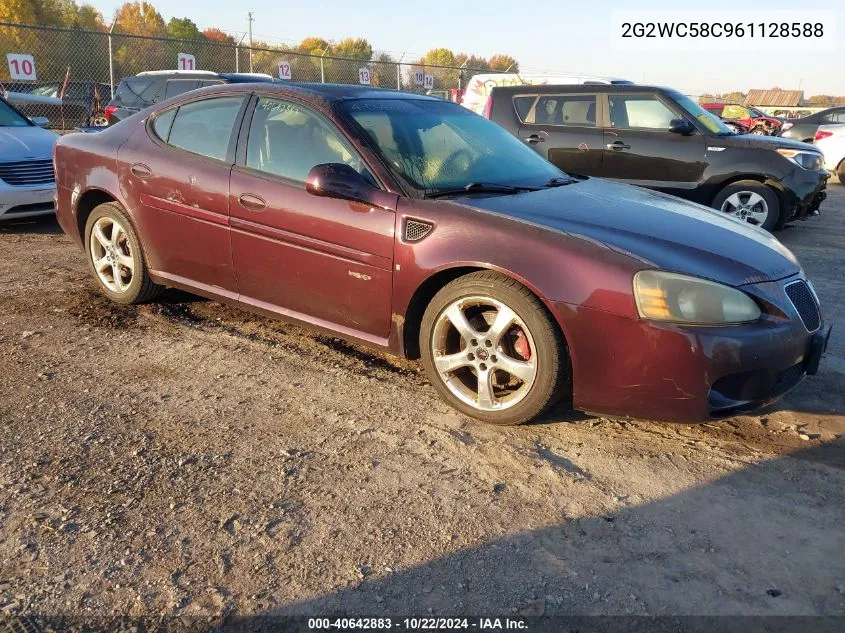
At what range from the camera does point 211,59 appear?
22.2 meters

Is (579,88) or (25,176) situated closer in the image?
(25,176)

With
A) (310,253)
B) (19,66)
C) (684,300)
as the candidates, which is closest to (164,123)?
(310,253)

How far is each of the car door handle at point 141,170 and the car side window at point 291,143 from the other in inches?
31.4

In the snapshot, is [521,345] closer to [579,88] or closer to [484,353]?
[484,353]

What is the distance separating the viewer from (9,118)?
8250mm

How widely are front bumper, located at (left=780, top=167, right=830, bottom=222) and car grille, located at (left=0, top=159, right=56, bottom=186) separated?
7844 mm

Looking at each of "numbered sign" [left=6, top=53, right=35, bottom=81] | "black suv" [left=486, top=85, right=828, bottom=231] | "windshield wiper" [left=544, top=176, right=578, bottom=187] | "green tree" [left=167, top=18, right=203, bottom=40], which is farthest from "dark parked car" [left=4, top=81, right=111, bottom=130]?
"green tree" [left=167, top=18, right=203, bottom=40]

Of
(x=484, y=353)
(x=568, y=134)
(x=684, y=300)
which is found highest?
(x=568, y=134)

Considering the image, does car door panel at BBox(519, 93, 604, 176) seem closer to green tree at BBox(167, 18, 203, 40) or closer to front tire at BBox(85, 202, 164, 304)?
front tire at BBox(85, 202, 164, 304)

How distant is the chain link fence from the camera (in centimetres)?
1773

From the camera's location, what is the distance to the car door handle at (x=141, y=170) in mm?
4449

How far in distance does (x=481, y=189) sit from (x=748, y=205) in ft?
18.3

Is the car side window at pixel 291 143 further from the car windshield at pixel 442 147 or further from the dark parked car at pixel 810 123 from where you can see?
Answer: the dark parked car at pixel 810 123

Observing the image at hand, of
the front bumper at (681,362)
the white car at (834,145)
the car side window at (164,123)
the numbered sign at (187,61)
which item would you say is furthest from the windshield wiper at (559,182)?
the numbered sign at (187,61)
